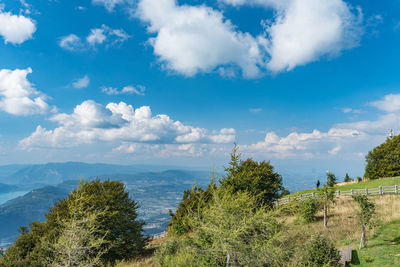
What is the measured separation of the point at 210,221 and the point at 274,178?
2096 cm

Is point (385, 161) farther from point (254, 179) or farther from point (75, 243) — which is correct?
point (75, 243)

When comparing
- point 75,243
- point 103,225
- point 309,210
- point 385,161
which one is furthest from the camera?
point 385,161

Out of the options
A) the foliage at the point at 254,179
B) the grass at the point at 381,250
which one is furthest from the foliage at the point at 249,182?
the grass at the point at 381,250

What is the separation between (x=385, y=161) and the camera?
48625mm

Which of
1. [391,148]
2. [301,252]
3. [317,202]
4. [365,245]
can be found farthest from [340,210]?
[391,148]

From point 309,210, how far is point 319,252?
43.7ft

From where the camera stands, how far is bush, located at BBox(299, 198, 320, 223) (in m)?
22.9

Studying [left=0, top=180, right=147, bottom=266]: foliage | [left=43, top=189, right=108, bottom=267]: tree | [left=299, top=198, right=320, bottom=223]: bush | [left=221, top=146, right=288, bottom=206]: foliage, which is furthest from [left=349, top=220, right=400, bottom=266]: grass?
[left=0, top=180, right=147, bottom=266]: foliage

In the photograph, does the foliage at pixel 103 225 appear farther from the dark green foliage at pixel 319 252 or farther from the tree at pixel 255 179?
the dark green foliage at pixel 319 252

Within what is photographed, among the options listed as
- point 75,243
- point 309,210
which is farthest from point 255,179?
point 75,243

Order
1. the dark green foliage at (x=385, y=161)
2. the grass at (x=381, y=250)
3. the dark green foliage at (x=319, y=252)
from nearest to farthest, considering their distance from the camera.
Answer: the dark green foliage at (x=319, y=252), the grass at (x=381, y=250), the dark green foliage at (x=385, y=161)

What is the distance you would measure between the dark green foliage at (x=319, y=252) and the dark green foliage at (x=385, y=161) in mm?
49167

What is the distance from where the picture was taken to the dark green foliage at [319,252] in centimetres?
1102

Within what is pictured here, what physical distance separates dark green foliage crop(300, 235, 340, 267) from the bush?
12.3 meters
